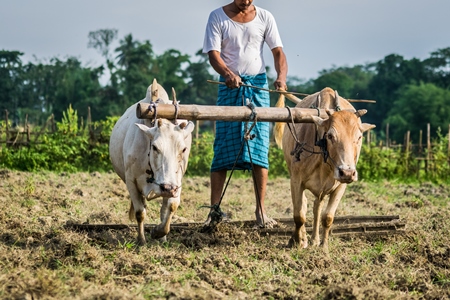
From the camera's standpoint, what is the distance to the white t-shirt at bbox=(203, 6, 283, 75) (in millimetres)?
6840

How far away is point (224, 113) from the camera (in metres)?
5.86

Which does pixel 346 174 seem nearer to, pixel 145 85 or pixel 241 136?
pixel 241 136

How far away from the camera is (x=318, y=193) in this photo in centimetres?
638

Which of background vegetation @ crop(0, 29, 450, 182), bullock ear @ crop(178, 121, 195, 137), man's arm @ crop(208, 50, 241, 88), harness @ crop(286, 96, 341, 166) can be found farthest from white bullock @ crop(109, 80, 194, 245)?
background vegetation @ crop(0, 29, 450, 182)

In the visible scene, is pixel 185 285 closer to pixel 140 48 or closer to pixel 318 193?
pixel 318 193

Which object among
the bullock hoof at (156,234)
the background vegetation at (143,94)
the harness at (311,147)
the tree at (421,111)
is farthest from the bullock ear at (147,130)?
the tree at (421,111)

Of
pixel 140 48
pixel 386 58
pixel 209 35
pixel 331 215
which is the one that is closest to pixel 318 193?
pixel 331 215

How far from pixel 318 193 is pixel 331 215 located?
23 centimetres

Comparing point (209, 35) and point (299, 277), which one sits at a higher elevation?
point (209, 35)

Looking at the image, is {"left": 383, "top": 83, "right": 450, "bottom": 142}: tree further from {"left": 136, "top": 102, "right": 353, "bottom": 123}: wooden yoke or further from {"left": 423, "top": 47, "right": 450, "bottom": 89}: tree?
{"left": 136, "top": 102, "right": 353, "bottom": 123}: wooden yoke

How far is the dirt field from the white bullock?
12.6 inches

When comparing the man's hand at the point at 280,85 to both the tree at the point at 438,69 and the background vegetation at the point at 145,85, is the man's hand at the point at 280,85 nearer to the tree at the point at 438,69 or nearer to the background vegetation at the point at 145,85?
the background vegetation at the point at 145,85

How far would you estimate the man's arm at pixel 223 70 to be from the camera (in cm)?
646

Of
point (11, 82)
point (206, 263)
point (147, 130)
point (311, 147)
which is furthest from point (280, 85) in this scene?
point (11, 82)
